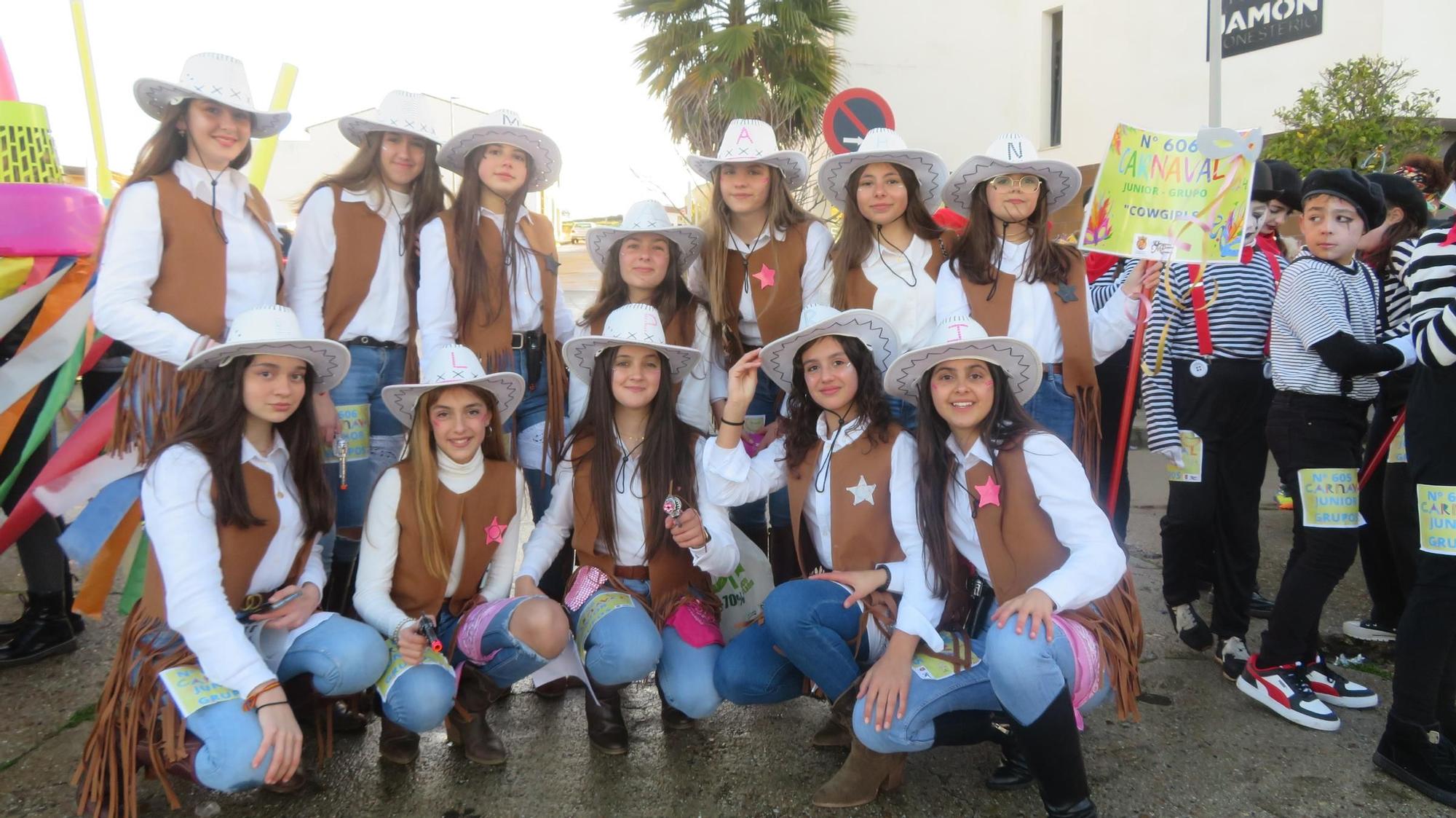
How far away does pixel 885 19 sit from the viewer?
47.4ft

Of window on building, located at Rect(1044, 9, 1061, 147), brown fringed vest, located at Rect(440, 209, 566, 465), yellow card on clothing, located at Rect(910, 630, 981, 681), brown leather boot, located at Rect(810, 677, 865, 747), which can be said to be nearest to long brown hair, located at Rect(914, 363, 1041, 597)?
yellow card on clothing, located at Rect(910, 630, 981, 681)

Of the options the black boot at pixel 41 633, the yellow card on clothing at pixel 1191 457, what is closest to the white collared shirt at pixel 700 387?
the yellow card on clothing at pixel 1191 457

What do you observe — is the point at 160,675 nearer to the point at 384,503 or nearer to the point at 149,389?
the point at 384,503

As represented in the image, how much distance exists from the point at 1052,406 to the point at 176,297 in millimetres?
2638

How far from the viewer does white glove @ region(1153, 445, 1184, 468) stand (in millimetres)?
3332

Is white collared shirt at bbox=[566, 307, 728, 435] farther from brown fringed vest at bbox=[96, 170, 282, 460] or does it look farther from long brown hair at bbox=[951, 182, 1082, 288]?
brown fringed vest at bbox=[96, 170, 282, 460]

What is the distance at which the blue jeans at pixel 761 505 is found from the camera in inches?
124

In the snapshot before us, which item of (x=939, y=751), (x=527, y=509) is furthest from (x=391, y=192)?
(x=527, y=509)

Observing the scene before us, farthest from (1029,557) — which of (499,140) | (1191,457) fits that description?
(499,140)

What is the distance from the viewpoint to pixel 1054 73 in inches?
532

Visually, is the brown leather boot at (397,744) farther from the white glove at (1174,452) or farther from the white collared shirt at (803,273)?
the white glove at (1174,452)

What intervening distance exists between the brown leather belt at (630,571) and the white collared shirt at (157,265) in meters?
1.33

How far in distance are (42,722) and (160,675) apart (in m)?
0.98

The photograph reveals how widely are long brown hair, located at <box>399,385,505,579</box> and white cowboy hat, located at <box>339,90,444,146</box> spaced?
0.94 meters
